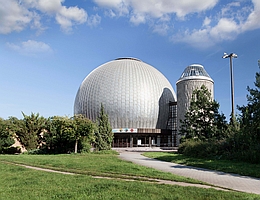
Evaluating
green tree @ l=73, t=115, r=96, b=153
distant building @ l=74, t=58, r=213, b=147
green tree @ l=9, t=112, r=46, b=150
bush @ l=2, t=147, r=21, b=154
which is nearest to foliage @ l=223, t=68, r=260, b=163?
green tree @ l=73, t=115, r=96, b=153

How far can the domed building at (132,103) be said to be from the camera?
173ft

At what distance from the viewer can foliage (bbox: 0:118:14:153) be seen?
29234mm

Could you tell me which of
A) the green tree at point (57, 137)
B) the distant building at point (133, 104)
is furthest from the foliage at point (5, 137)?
the distant building at point (133, 104)

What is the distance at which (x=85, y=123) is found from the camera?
28.2 meters

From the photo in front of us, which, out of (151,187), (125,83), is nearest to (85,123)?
(151,187)

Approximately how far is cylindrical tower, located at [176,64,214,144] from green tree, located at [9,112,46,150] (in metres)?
22.6

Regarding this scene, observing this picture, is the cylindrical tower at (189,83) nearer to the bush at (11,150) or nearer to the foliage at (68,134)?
the foliage at (68,134)

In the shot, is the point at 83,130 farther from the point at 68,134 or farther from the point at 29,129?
the point at 29,129

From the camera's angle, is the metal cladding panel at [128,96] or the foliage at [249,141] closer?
the foliage at [249,141]

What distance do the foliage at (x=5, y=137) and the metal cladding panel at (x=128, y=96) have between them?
24984mm

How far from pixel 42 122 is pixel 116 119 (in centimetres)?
2226

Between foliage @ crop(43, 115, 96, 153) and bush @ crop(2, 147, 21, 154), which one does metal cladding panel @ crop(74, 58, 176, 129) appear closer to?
foliage @ crop(43, 115, 96, 153)

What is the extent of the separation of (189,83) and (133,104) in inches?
522

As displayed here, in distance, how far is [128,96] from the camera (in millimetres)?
53312
